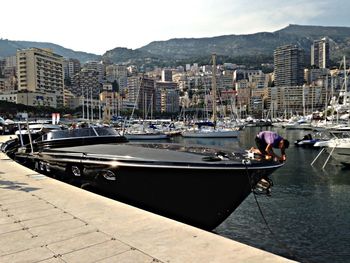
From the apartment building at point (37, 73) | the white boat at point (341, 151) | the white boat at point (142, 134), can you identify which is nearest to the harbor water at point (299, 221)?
the white boat at point (341, 151)

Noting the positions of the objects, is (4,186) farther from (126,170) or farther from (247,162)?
(247,162)

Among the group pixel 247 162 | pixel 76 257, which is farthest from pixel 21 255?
pixel 247 162

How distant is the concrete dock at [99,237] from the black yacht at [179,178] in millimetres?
1601

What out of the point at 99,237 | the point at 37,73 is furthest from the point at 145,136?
the point at 37,73

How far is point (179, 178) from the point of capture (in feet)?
32.6

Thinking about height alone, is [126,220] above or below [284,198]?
above

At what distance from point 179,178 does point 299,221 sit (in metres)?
6.78

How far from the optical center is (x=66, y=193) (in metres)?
10.0

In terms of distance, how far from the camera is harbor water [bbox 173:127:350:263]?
11406 mm

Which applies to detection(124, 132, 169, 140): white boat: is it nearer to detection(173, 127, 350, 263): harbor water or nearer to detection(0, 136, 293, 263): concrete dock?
detection(173, 127, 350, 263): harbor water

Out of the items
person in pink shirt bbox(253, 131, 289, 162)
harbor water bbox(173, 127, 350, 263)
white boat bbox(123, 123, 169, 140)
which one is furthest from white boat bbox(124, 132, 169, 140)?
person in pink shirt bbox(253, 131, 289, 162)

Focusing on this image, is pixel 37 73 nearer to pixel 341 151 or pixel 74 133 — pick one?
pixel 341 151

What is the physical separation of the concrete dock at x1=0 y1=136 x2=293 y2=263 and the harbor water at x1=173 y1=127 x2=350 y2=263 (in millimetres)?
4375

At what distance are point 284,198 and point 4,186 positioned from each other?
1277 centimetres
